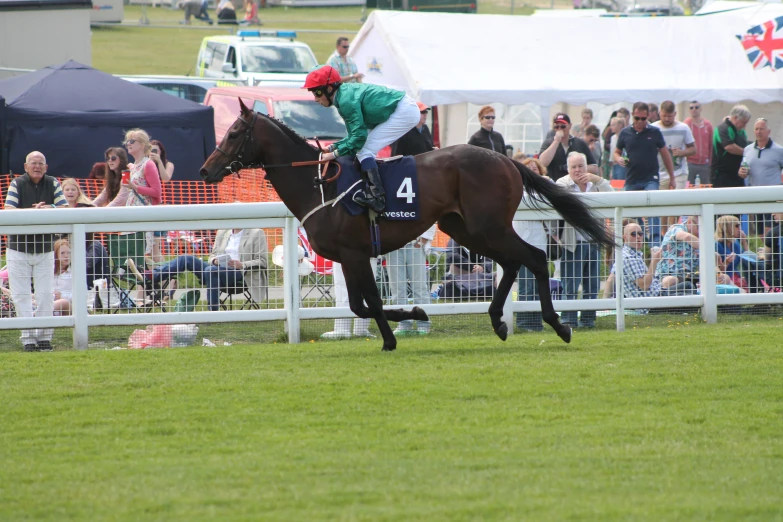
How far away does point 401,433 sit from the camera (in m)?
5.44

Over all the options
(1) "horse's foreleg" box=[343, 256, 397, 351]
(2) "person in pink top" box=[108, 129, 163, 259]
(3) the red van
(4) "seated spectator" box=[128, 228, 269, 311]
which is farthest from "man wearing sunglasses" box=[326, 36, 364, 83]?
(1) "horse's foreleg" box=[343, 256, 397, 351]

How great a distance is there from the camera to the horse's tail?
815 centimetres

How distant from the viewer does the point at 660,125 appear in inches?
591

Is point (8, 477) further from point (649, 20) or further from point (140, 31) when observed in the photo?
point (140, 31)

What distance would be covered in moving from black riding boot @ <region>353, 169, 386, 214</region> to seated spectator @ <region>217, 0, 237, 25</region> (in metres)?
36.5

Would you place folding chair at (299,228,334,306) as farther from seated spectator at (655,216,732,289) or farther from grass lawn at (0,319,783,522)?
seated spectator at (655,216,732,289)

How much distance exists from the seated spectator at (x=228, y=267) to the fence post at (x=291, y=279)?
17cm

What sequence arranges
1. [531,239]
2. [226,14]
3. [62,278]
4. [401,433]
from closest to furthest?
[401,433] < [62,278] < [531,239] < [226,14]

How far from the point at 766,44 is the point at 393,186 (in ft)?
42.2

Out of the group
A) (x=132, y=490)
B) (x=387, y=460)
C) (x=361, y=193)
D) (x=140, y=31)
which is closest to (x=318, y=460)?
(x=387, y=460)

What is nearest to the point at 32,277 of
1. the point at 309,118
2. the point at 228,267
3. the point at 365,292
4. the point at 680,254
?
the point at 228,267

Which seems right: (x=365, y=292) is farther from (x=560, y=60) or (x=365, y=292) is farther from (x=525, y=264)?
(x=560, y=60)

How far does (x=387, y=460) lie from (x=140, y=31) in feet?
131

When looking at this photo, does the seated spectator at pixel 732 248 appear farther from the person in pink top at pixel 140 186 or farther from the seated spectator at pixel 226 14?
the seated spectator at pixel 226 14
